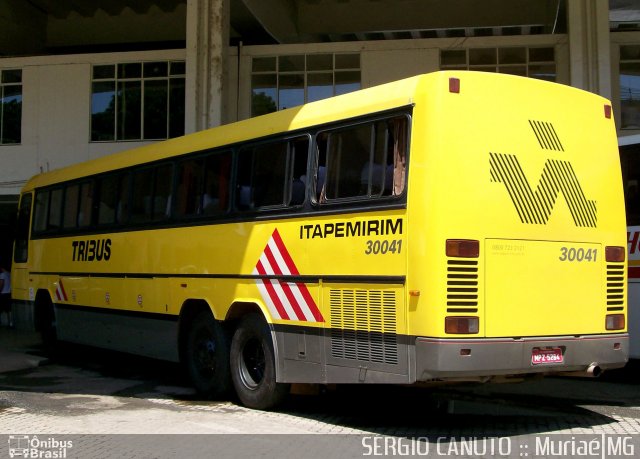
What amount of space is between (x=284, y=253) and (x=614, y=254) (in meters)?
3.52

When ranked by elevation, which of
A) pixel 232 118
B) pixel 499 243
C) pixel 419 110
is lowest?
pixel 499 243

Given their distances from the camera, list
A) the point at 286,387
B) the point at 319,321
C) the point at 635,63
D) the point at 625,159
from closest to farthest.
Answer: the point at 319,321 → the point at 286,387 → the point at 625,159 → the point at 635,63

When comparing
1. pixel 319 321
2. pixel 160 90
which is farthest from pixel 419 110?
pixel 160 90

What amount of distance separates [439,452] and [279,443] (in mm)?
1510

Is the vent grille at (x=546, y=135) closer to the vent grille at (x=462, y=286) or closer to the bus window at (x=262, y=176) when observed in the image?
the vent grille at (x=462, y=286)

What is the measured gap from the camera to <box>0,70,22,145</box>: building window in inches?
935

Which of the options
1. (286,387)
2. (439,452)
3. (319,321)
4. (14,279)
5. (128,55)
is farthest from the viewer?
(128,55)

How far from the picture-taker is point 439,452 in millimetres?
6414

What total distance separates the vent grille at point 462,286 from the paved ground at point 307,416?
132cm

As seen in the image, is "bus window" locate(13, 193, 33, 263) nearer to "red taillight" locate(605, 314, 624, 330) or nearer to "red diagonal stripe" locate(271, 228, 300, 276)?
"red diagonal stripe" locate(271, 228, 300, 276)

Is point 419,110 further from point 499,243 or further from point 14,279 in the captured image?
point 14,279

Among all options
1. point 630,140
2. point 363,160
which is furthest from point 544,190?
point 630,140

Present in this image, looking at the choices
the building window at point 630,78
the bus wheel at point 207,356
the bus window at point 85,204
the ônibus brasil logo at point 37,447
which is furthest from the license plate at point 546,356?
the building window at point 630,78

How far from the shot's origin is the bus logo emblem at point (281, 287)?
765 centimetres
